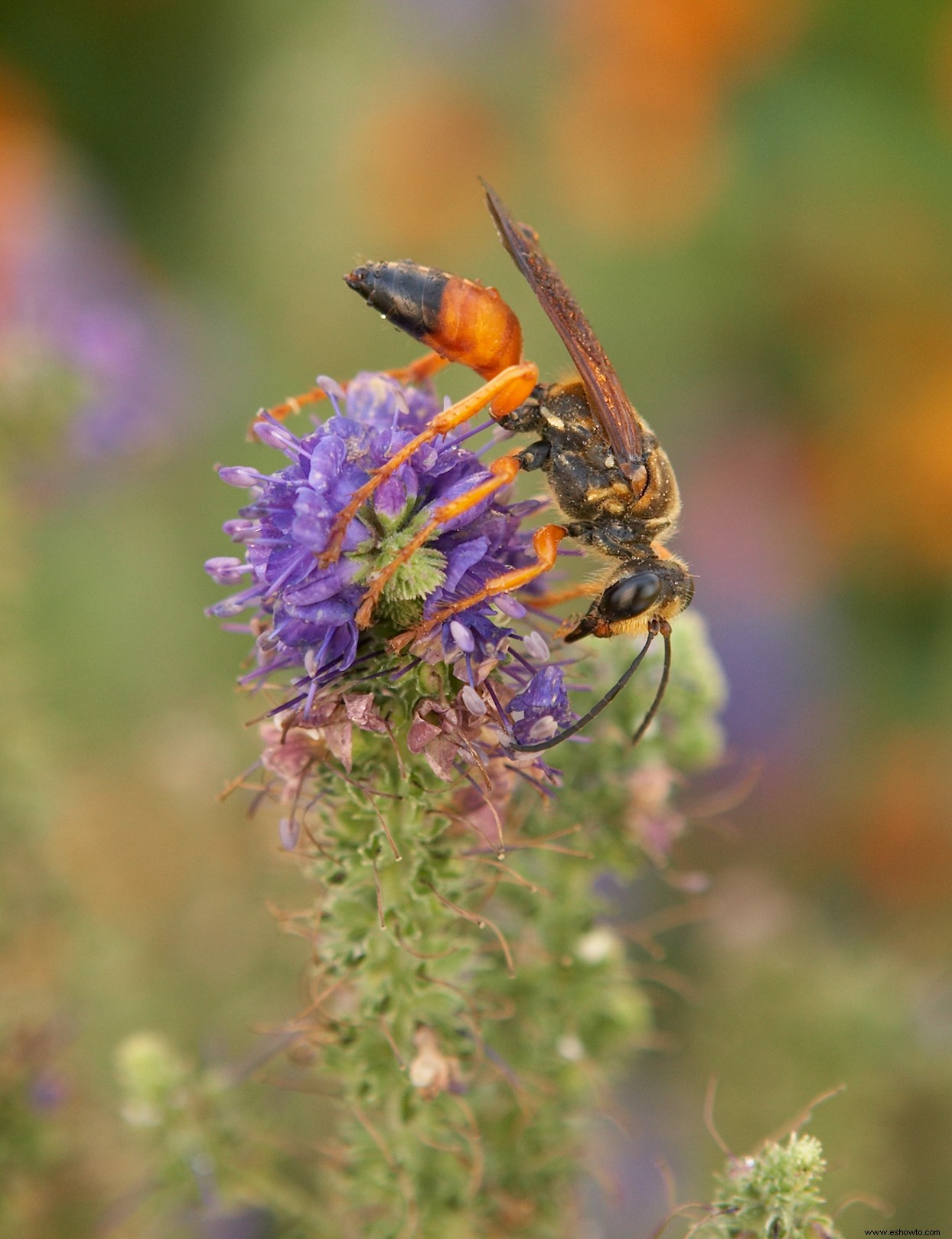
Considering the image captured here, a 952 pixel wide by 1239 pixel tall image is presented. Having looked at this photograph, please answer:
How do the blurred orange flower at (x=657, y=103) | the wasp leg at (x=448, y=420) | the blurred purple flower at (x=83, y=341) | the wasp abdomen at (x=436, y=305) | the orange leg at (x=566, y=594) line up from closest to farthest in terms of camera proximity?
the wasp leg at (x=448, y=420), the orange leg at (x=566, y=594), the wasp abdomen at (x=436, y=305), the blurred purple flower at (x=83, y=341), the blurred orange flower at (x=657, y=103)

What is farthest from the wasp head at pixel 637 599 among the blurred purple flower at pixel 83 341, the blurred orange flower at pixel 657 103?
the blurred orange flower at pixel 657 103

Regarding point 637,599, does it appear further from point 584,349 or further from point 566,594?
point 584,349

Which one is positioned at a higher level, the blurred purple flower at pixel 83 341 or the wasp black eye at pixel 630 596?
the blurred purple flower at pixel 83 341

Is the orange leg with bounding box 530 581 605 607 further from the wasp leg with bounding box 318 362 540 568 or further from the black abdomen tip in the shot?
the black abdomen tip

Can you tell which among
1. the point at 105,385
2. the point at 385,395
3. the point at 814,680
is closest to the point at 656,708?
the point at 385,395

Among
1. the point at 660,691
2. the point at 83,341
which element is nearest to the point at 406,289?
the point at 660,691

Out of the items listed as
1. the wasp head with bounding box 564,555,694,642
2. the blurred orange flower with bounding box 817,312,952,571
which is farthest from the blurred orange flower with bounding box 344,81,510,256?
the wasp head with bounding box 564,555,694,642

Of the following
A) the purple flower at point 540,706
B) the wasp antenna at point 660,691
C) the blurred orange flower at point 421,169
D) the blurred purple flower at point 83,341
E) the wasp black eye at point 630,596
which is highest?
the blurred orange flower at point 421,169

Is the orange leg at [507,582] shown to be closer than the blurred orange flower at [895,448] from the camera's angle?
Yes

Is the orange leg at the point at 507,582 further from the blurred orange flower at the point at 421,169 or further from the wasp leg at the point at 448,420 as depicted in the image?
the blurred orange flower at the point at 421,169
